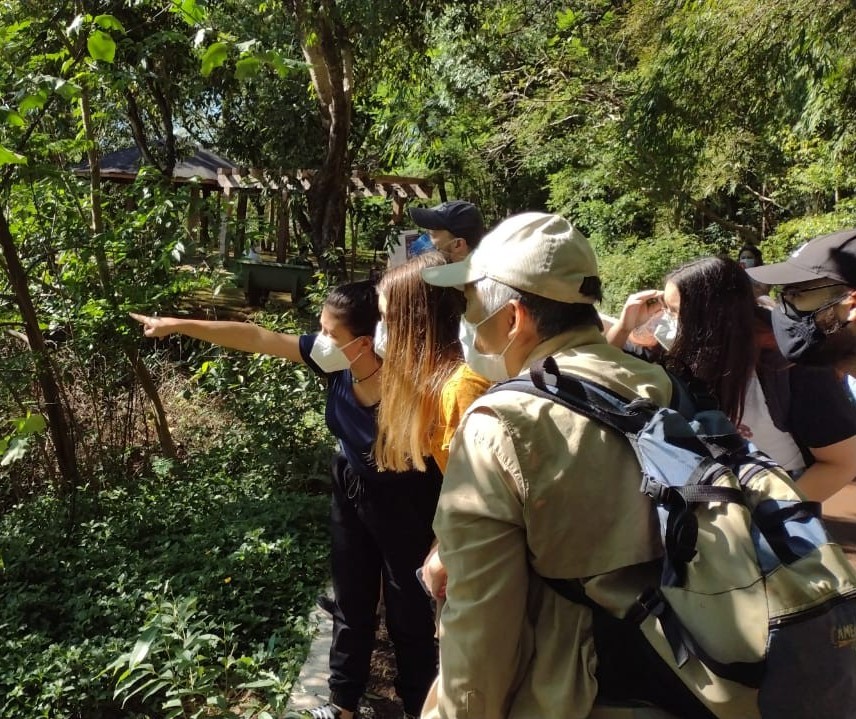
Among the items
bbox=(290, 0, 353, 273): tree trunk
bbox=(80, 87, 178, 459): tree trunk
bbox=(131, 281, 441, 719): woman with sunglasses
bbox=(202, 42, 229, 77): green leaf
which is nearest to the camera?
bbox=(131, 281, 441, 719): woman with sunglasses

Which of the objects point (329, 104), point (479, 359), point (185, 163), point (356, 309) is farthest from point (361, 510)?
point (185, 163)

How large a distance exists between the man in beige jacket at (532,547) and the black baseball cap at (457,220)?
2.48 meters

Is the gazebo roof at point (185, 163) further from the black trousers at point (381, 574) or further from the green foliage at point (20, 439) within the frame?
the black trousers at point (381, 574)

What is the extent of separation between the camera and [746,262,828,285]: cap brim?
246 cm

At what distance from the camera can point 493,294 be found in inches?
60.8

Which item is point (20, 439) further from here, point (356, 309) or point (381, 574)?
point (381, 574)

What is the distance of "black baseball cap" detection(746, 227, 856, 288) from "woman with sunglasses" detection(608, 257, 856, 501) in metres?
0.15

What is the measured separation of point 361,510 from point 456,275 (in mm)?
1274

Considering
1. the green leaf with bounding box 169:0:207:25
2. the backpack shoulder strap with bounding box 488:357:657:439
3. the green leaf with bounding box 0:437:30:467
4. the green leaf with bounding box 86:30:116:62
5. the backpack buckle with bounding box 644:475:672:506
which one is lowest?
the green leaf with bounding box 0:437:30:467

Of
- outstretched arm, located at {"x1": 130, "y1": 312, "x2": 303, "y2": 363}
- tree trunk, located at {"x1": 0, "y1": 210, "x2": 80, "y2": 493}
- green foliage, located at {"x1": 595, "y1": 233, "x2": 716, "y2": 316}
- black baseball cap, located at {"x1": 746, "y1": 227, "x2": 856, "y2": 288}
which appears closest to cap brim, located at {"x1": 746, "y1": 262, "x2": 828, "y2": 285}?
black baseball cap, located at {"x1": 746, "y1": 227, "x2": 856, "y2": 288}

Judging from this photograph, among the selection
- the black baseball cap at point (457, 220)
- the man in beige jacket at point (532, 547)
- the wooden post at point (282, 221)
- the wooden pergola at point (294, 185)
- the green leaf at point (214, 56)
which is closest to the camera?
the man in beige jacket at point (532, 547)

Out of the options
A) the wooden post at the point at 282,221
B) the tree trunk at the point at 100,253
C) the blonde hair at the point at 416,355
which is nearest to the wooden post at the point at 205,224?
the tree trunk at the point at 100,253

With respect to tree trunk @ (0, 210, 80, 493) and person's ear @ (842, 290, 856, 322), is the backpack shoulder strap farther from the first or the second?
tree trunk @ (0, 210, 80, 493)

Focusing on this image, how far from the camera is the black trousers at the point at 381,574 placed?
257cm
